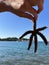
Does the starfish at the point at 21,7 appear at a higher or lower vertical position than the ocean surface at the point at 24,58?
higher

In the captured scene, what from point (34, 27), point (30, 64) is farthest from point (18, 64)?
point (34, 27)

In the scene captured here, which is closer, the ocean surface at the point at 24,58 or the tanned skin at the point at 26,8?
the tanned skin at the point at 26,8

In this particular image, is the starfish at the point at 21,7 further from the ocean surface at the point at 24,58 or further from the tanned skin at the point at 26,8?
the ocean surface at the point at 24,58

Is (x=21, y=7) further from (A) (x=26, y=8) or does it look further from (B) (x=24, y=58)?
(B) (x=24, y=58)

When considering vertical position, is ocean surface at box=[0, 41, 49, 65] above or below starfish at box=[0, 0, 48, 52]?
below

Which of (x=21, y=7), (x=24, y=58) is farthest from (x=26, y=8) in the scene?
(x=24, y=58)

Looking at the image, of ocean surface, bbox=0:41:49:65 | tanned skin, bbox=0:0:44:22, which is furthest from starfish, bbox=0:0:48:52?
ocean surface, bbox=0:41:49:65

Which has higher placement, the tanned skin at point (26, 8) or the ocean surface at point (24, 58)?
the tanned skin at point (26, 8)

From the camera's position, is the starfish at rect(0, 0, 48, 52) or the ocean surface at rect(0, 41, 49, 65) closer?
the starfish at rect(0, 0, 48, 52)

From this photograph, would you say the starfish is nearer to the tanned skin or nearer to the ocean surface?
the tanned skin

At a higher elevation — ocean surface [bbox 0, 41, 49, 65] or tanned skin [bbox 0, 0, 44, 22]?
tanned skin [bbox 0, 0, 44, 22]

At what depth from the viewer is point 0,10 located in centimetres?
118

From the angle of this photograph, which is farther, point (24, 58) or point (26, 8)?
point (24, 58)

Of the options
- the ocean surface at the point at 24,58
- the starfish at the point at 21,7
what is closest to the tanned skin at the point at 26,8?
the starfish at the point at 21,7
